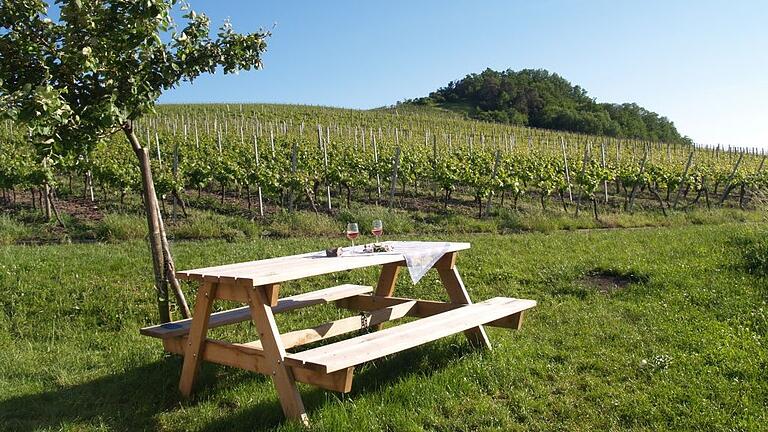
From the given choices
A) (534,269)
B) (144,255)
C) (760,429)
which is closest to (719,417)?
(760,429)

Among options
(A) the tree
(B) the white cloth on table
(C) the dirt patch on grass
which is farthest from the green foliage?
(C) the dirt patch on grass

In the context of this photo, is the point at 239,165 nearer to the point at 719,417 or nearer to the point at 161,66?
the point at 161,66

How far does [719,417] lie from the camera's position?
12.6 ft

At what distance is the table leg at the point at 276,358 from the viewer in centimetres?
360

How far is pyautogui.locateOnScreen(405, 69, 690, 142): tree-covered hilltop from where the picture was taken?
67.4m

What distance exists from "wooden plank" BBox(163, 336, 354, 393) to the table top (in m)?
0.44

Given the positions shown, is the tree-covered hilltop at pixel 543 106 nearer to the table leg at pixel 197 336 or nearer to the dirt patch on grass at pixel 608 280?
the dirt patch on grass at pixel 608 280

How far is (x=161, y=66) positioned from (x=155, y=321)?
2.60 m

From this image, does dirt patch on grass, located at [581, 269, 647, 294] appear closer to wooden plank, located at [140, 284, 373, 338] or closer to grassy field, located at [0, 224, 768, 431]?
grassy field, located at [0, 224, 768, 431]

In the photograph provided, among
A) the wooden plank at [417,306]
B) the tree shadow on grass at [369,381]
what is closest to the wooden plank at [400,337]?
the wooden plank at [417,306]

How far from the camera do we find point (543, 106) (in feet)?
247

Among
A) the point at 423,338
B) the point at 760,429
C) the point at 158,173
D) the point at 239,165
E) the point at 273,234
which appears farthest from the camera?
the point at 239,165

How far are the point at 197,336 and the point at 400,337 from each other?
126 cm

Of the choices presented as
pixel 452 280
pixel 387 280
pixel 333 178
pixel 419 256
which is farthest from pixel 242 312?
pixel 333 178
